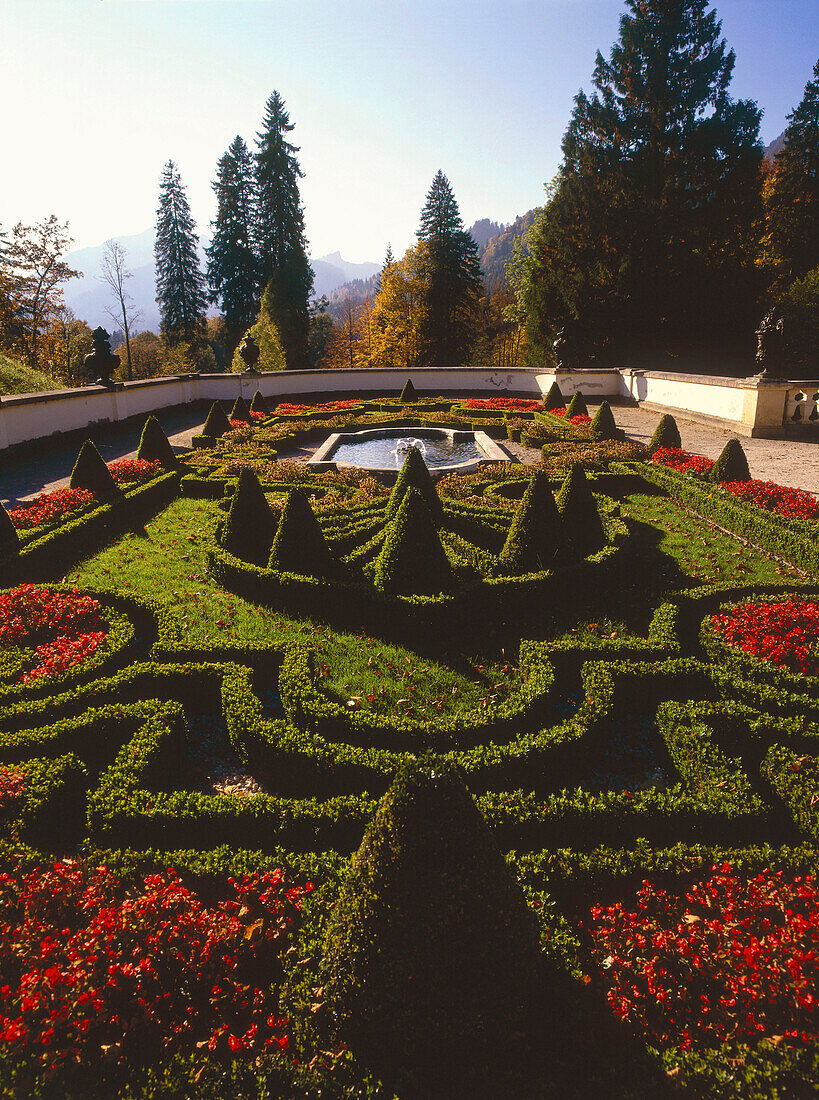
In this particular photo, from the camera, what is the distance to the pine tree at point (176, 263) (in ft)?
159

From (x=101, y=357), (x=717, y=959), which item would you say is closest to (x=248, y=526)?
(x=717, y=959)

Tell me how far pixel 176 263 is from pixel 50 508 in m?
44.7

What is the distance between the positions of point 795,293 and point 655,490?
92.2 ft

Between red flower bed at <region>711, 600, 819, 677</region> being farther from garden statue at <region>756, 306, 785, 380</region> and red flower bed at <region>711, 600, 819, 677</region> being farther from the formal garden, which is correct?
garden statue at <region>756, 306, 785, 380</region>

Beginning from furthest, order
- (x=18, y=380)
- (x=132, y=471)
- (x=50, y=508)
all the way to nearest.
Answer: (x=18, y=380) → (x=132, y=471) → (x=50, y=508)

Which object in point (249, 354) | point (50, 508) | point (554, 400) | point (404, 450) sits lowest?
point (50, 508)

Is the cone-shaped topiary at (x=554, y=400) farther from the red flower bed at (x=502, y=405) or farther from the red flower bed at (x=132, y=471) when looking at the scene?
the red flower bed at (x=132, y=471)

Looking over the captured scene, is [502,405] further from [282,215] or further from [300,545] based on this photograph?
[282,215]

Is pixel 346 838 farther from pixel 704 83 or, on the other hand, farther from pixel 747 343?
pixel 704 83

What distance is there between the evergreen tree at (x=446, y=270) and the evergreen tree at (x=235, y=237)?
508 inches

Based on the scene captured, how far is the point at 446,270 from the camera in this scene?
4347 cm

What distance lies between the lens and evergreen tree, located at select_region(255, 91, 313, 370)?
138 feet

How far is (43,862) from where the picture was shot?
167 inches

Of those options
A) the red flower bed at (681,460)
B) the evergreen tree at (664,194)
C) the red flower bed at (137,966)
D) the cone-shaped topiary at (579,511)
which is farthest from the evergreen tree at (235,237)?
the red flower bed at (137,966)
